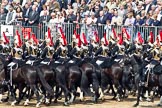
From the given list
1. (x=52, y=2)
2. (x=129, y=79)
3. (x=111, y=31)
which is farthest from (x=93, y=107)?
(x=52, y=2)

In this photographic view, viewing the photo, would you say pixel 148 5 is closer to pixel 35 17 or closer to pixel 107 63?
pixel 35 17

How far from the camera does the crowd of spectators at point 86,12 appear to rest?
34.9m

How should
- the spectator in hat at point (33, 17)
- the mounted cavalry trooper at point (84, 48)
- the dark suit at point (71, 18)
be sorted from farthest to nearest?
1. the spectator in hat at point (33, 17)
2. the dark suit at point (71, 18)
3. the mounted cavalry trooper at point (84, 48)

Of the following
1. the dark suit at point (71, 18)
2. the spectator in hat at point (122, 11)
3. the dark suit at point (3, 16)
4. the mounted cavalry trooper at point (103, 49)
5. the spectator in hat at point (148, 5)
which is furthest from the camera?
the dark suit at point (3, 16)

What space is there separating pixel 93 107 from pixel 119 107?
3.35 ft

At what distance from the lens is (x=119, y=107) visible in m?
28.3

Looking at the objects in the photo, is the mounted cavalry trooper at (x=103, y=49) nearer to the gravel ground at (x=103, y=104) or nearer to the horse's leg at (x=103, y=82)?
the horse's leg at (x=103, y=82)

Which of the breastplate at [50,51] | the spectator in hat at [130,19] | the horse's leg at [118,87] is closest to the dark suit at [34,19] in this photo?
the spectator in hat at [130,19]

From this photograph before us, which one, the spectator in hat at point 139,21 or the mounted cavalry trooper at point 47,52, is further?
the spectator in hat at point 139,21

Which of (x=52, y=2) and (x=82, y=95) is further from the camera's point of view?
(x=52, y=2)

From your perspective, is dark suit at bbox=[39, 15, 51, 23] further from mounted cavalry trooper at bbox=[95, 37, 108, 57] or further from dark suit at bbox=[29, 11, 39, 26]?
mounted cavalry trooper at bbox=[95, 37, 108, 57]

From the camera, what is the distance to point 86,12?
37.0 metres

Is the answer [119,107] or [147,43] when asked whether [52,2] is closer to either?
[147,43]

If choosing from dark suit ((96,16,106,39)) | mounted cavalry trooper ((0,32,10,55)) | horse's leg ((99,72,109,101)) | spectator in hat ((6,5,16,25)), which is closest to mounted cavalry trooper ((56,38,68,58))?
horse's leg ((99,72,109,101))
